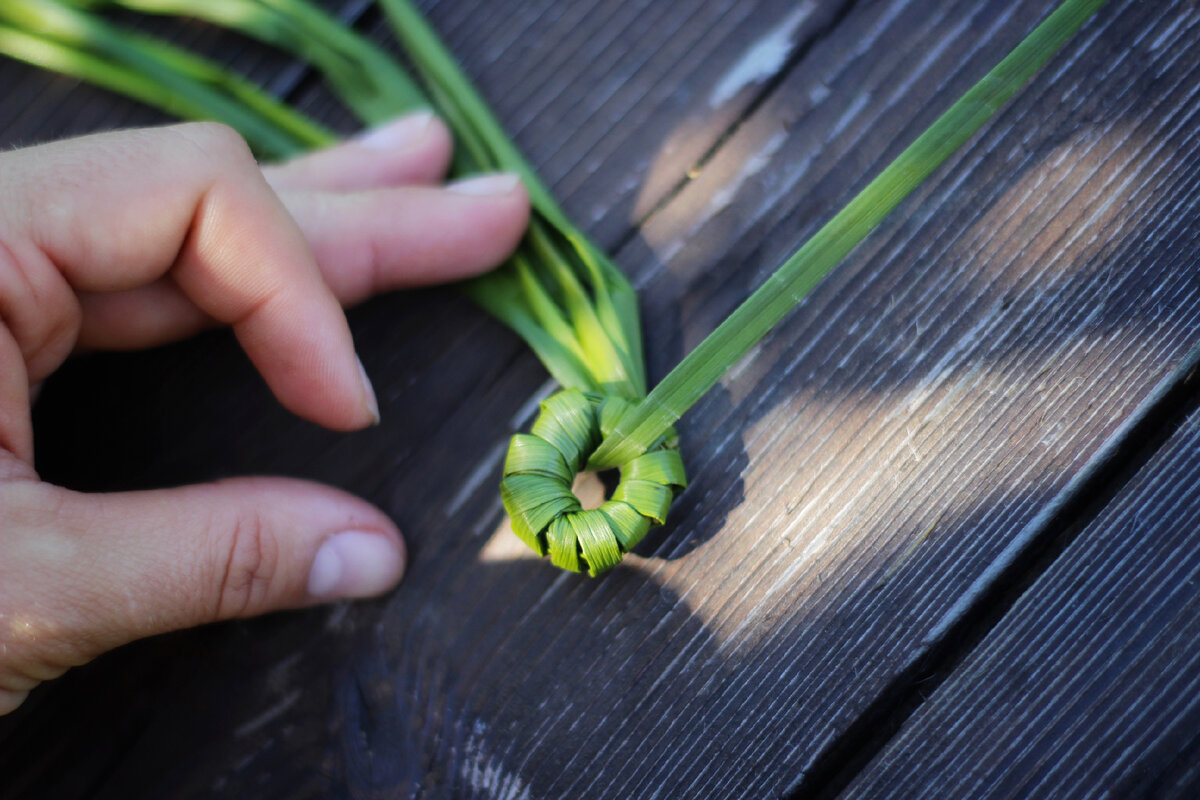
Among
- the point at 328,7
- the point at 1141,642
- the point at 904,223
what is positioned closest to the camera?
the point at 1141,642

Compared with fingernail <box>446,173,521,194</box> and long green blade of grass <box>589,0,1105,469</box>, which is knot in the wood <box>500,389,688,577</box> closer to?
long green blade of grass <box>589,0,1105,469</box>

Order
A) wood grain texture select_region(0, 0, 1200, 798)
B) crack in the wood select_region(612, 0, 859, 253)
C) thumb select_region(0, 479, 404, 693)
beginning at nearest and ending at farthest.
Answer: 1. thumb select_region(0, 479, 404, 693)
2. wood grain texture select_region(0, 0, 1200, 798)
3. crack in the wood select_region(612, 0, 859, 253)

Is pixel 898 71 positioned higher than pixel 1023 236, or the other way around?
pixel 898 71

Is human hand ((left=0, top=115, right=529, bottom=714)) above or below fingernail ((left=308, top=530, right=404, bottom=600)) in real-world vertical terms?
above

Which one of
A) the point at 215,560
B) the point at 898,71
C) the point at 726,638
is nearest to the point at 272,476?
the point at 215,560

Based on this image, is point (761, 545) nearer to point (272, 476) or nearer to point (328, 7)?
point (272, 476)

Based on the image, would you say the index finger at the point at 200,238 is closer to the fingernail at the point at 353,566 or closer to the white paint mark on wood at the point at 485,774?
the fingernail at the point at 353,566

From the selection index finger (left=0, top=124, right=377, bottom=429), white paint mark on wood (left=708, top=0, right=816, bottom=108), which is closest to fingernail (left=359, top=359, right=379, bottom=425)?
index finger (left=0, top=124, right=377, bottom=429)
